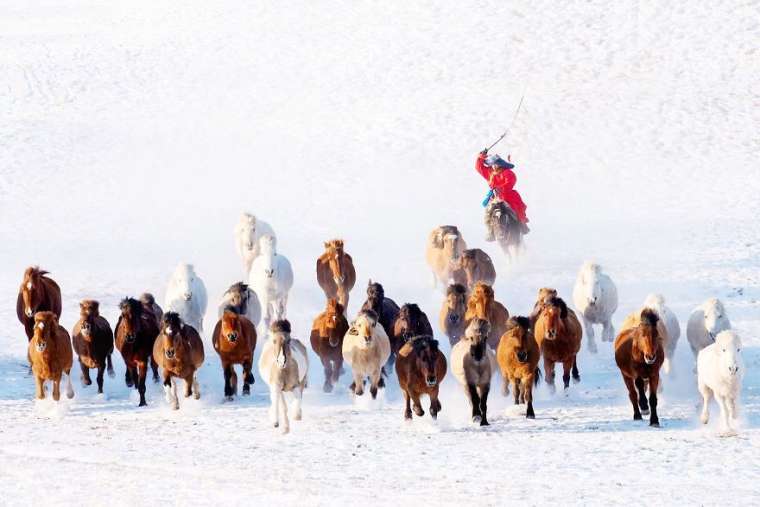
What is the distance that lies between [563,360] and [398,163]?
19.0 m

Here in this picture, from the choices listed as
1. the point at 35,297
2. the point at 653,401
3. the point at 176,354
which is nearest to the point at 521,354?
the point at 653,401

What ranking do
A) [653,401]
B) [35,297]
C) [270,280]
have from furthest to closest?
1. [270,280]
2. [35,297]
3. [653,401]

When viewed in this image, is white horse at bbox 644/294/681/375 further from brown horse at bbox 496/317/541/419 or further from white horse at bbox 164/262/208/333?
white horse at bbox 164/262/208/333

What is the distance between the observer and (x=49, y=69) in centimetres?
4716

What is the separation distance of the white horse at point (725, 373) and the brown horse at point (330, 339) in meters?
5.22

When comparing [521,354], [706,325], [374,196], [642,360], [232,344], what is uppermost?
[374,196]

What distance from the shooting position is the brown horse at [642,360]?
1841 cm

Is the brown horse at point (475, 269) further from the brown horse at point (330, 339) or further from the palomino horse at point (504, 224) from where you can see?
the brown horse at point (330, 339)

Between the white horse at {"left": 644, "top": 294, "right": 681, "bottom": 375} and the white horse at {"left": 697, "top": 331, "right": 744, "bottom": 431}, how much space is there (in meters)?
2.28

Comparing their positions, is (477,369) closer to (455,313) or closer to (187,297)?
(455,313)

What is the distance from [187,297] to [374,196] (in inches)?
532

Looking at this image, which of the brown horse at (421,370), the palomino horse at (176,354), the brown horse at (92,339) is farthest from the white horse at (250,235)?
the brown horse at (421,370)

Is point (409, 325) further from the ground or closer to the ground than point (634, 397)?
further from the ground

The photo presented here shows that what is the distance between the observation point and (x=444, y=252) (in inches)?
1005
